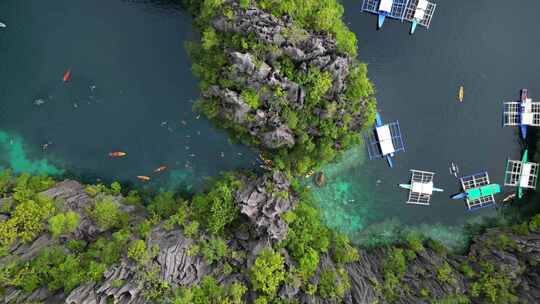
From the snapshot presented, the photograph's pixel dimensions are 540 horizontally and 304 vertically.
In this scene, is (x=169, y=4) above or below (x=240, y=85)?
above

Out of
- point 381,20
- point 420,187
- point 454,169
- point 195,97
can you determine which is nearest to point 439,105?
point 454,169

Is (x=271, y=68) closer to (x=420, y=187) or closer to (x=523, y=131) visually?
(x=420, y=187)

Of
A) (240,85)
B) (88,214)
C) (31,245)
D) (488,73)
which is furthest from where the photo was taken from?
(488,73)

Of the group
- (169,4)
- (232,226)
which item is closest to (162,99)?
(169,4)

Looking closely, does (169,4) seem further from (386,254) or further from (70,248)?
(386,254)

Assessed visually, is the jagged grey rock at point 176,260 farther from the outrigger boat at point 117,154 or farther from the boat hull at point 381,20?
the boat hull at point 381,20

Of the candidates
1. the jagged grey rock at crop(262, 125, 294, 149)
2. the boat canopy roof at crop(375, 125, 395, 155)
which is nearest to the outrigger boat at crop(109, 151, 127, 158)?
the jagged grey rock at crop(262, 125, 294, 149)

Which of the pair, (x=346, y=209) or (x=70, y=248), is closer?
(x=70, y=248)

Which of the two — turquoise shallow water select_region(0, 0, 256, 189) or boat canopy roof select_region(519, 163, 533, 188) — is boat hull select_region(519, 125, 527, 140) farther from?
turquoise shallow water select_region(0, 0, 256, 189)
